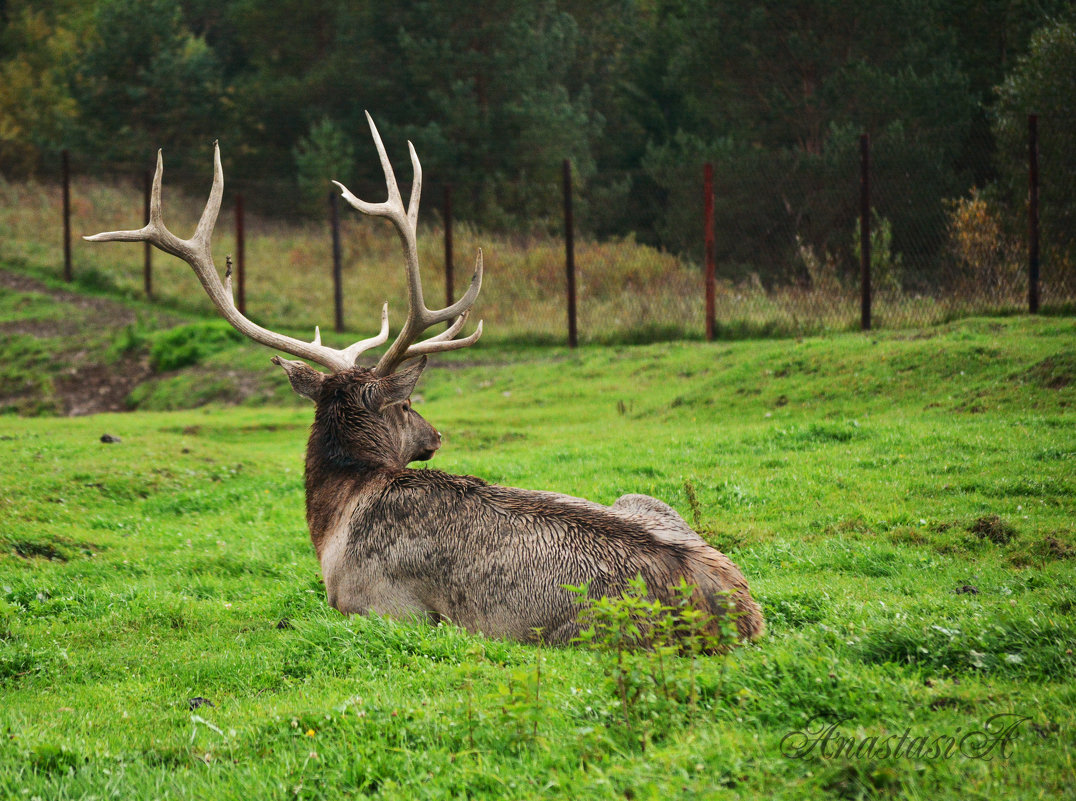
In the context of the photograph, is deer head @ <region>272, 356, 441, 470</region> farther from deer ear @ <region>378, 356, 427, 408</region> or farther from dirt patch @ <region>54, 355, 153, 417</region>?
dirt patch @ <region>54, 355, 153, 417</region>

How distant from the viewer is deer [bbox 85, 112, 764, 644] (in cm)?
509

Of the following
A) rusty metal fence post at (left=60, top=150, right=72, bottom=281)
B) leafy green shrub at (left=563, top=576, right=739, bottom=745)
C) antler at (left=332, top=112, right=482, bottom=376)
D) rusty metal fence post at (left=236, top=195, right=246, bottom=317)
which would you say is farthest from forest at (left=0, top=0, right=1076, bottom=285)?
leafy green shrub at (left=563, top=576, right=739, bottom=745)

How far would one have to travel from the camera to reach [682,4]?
36031 mm

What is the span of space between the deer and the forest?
12.5 metres

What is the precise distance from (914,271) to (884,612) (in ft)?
42.9

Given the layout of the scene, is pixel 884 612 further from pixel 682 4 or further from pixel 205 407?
pixel 682 4

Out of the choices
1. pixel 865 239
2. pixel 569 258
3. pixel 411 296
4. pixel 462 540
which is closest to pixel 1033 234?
pixel 865 239

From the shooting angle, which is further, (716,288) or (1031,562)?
(716,288)

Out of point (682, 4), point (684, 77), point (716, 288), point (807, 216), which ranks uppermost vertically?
point (682, 4)

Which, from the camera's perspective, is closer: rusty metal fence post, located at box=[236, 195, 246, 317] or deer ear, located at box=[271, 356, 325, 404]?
deer ear, located at box=[271, 356, 325, 404]

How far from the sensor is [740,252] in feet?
68.1

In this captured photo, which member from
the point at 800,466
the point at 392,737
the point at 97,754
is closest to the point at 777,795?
the point at 392,737

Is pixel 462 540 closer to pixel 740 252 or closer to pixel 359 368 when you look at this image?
pixel 359 368

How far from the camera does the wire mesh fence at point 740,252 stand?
631 inches
